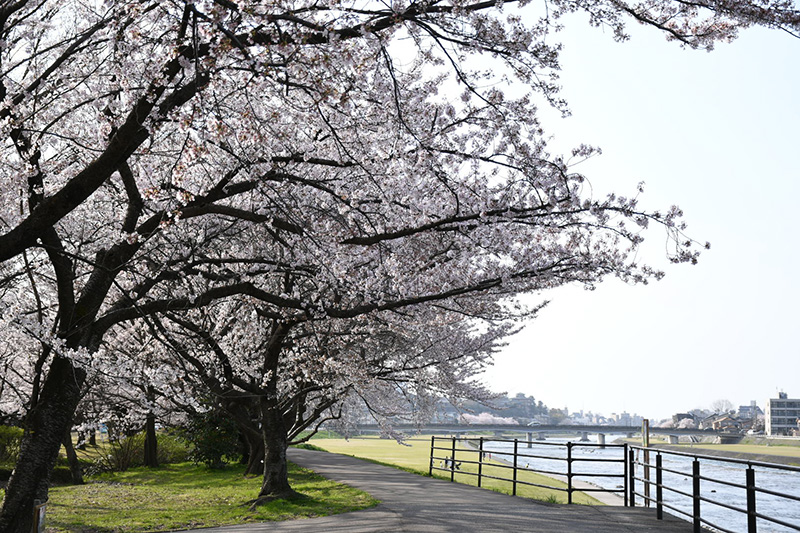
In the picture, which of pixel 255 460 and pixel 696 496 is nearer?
pixel 696 496

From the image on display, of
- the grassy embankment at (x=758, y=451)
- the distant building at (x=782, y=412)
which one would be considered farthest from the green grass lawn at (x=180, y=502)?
the distant building at (x=782, y=412)

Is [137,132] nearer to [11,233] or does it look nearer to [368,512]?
[11,233]

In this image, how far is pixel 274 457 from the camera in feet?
46.4

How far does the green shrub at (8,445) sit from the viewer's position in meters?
23.0

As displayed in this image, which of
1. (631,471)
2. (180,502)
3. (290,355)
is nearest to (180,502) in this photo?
(180,502)

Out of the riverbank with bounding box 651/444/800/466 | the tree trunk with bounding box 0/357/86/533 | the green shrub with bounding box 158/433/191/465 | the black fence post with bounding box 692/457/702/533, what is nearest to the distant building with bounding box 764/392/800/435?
the riverbank with bounding box 651/444/800/466

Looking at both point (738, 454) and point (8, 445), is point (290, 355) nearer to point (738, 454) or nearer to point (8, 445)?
point (8, 445)

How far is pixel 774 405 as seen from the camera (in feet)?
419

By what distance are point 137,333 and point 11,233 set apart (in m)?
10.3

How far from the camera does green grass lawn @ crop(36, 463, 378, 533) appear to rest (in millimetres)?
12055

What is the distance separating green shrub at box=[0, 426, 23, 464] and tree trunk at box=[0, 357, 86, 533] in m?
17.3

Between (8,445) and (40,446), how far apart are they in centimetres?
1823

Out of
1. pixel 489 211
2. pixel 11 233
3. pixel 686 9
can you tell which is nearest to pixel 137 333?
pixel 11 233

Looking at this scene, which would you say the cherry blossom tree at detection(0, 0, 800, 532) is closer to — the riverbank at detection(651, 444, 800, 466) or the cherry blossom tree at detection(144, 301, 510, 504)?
the cherry blossom tree at detection(144, 301, 510, 504)
